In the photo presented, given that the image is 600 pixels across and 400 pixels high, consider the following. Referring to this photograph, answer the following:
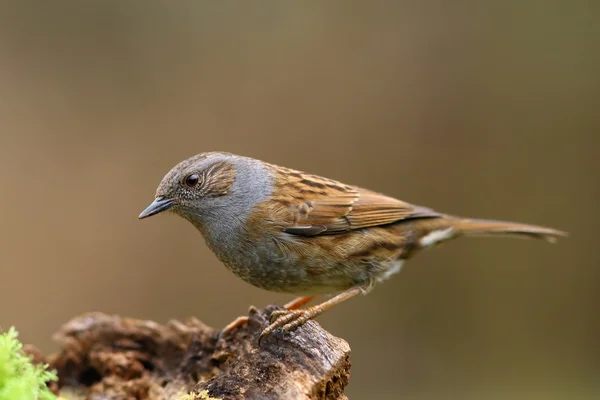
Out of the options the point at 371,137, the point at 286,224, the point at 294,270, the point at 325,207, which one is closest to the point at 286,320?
the point at 294,270

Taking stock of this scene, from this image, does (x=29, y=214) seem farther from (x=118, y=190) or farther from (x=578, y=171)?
(x=578, y=171)

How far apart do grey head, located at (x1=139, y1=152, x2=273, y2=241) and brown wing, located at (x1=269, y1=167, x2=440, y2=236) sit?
0.55 ft

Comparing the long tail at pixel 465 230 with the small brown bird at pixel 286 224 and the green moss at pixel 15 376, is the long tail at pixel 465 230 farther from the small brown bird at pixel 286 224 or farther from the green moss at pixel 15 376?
the green moss at pixel 15 376

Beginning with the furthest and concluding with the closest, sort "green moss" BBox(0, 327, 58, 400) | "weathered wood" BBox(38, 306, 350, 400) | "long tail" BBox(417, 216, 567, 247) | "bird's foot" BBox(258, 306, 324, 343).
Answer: "long tail" BBox(417, 216, 567, 247) < "bird's foot" BBox(258, 306, 324, 343) < "weathered wood" BBox(38, 306, 350, 400) < "green moss" BBox(0, 327, 58, 400)

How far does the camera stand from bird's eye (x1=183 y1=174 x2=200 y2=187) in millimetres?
4602

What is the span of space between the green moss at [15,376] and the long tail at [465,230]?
3.31 meters

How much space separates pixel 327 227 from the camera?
471 centimetres

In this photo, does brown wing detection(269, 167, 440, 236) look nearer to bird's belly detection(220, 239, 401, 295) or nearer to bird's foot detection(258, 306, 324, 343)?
bird's belly detection(220, 239, 401, 295)

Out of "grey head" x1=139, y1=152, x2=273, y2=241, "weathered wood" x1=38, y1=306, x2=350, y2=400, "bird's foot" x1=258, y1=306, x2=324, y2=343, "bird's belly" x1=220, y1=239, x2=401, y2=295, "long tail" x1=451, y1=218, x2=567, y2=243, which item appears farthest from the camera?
"long tail" x1=451, y1=218, x2=567, y2=243

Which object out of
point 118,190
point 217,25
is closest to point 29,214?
point 118,190

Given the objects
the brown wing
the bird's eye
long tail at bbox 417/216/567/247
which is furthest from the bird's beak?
long tail at bbox 417/216/567/247

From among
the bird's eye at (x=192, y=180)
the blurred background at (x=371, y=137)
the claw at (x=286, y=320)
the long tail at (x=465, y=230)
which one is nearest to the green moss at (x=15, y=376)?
the claw at (x=286, y=320)

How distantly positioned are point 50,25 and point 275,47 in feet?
10.4

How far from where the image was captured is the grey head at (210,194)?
4547 mm
